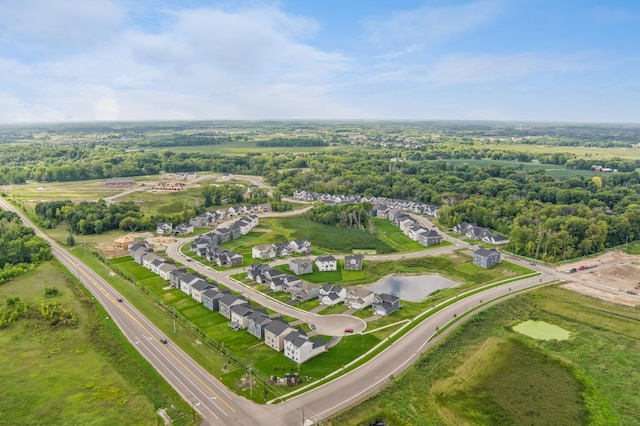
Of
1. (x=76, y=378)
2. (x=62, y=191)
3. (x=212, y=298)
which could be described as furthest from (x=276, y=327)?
(x=62, y=191)

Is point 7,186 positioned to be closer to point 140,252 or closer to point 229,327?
point 140,252

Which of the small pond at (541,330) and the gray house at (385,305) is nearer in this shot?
the small pond at (541,330)

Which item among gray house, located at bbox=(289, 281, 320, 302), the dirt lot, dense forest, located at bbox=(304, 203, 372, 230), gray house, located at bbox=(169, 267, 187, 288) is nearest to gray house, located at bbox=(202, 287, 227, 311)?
gray house, located at bbox=(169, 267, 187, 288)

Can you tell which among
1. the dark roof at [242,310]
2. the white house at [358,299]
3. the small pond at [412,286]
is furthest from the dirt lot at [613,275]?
the dark roof at [242,310]

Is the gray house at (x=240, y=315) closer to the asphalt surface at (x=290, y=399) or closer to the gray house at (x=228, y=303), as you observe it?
the gray house at (x=228, y=303)

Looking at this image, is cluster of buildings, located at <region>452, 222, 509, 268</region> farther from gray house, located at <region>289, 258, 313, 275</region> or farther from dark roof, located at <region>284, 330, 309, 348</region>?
dark roof, located at <region>284, 330, 309, 348</region>

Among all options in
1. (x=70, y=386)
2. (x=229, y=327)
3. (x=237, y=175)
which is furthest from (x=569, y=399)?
(x=237, y=175)
